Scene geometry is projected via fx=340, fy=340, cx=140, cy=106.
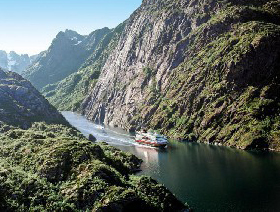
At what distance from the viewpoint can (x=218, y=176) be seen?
115m

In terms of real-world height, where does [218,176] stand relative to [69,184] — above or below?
below

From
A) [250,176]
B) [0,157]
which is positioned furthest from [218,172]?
[0,157]

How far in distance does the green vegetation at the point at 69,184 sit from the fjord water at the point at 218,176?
11.9 meters

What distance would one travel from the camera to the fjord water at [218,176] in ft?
294

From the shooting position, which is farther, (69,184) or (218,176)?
(218,176)

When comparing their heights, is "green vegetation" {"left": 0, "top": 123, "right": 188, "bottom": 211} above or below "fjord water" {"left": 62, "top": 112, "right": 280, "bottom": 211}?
above

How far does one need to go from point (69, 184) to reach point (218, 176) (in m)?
52.4

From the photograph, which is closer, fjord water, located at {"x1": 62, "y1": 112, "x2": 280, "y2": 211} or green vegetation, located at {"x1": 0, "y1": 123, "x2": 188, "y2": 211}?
green vegetation, located at {"x1": 0, "y1": 123, "x2": 188, "y2": 211}

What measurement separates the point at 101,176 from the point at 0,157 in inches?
1694

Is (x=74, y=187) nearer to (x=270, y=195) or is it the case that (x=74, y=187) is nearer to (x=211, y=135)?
(x=270, y=195)

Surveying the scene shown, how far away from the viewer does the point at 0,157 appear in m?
113

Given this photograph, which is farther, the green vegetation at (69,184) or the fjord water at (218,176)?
the fjord water at (218,176)

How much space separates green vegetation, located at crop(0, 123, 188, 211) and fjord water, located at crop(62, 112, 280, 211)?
11884 millimetres

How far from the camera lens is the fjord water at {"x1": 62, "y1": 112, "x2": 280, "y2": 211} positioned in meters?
89.5
